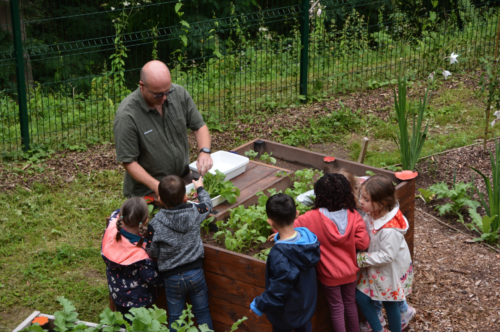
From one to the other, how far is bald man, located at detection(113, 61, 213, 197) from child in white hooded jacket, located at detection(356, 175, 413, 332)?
1211 mm

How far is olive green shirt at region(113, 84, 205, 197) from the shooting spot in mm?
3699

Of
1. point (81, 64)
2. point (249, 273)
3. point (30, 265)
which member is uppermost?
point (81, 64)

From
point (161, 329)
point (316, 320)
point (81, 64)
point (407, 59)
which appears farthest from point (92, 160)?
point (407, 59)

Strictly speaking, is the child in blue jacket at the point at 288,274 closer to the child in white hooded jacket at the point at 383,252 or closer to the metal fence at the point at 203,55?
the child in white hooded jacket at the point at 383,252

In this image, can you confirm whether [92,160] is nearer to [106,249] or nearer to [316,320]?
[106,249]

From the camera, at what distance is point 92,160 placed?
239 inches

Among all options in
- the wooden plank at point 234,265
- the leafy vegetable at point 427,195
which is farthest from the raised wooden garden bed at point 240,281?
Result: the leafy vegetable at point 427,195

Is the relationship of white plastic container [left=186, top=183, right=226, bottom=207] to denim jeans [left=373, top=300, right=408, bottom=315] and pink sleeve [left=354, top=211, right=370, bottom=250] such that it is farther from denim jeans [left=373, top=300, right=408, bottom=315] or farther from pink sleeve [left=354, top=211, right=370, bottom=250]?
denim jeans [left=373, top=300, right=408, bottom=315]

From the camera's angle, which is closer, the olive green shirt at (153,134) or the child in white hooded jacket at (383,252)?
the child in white hooded jacket at (383,252)

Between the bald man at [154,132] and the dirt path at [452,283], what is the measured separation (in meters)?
1.74

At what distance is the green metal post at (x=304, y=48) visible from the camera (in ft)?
24.2

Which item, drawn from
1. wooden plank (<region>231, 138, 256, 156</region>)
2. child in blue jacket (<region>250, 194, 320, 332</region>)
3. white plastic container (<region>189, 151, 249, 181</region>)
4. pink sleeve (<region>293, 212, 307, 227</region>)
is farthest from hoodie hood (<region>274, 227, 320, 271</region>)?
wooden plank (<region>231, 138, 256, 156</region>)

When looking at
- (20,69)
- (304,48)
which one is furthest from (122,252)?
(304,48)

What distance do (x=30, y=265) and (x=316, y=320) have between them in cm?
236
